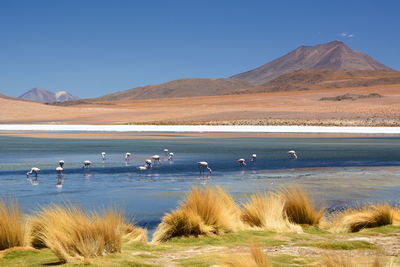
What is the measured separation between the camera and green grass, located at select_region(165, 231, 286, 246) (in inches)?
302

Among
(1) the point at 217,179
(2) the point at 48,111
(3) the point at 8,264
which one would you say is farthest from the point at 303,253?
(2) the point at 48,111

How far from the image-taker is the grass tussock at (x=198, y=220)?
8.09 metres

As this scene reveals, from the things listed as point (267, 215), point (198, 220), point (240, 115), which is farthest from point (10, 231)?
point (240, 115)

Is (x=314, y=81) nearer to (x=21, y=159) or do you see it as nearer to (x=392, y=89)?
(x=392, y=89)

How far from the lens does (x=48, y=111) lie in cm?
8562

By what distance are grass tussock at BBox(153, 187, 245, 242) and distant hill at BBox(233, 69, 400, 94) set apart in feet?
485

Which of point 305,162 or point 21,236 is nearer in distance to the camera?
point 21,236

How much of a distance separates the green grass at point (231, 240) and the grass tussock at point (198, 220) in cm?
17

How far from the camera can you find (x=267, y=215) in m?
8.91

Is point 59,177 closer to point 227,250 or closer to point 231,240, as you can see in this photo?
point 231,240

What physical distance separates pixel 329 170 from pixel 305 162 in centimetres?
272

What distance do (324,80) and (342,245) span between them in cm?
17598

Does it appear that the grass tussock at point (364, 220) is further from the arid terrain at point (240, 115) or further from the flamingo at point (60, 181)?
the arid terrain at point (240, 115)

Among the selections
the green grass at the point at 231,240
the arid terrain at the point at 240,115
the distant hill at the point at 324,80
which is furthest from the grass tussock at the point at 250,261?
the distant hill at the point at 324,80
